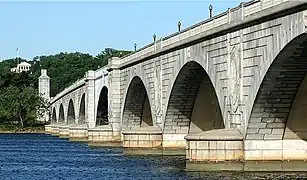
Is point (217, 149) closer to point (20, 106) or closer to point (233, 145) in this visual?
point (233, 145)

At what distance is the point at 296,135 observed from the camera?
113ft

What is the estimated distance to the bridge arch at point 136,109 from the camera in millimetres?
65062

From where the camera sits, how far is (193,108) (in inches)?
2004

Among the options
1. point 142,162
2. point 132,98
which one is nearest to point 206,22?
point 142,162

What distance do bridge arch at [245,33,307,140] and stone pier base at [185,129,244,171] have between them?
0.77 m

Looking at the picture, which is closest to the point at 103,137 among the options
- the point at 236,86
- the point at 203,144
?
the point at 236,86

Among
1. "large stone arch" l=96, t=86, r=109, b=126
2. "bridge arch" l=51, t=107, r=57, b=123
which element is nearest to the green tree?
"bridge arch" l=51, t=107, r=57, b=123

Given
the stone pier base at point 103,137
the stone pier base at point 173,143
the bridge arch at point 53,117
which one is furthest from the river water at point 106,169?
the bridge arch at point 53,117

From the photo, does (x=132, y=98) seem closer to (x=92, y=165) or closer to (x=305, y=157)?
(x=92, y=165)

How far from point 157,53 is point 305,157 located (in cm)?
1913

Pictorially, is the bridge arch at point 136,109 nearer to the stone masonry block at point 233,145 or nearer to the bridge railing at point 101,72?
the bridge railing at point 101,72

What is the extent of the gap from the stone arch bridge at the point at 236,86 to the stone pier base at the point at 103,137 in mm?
15119

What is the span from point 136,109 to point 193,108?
52.4ft

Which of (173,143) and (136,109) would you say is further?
(136,109)
